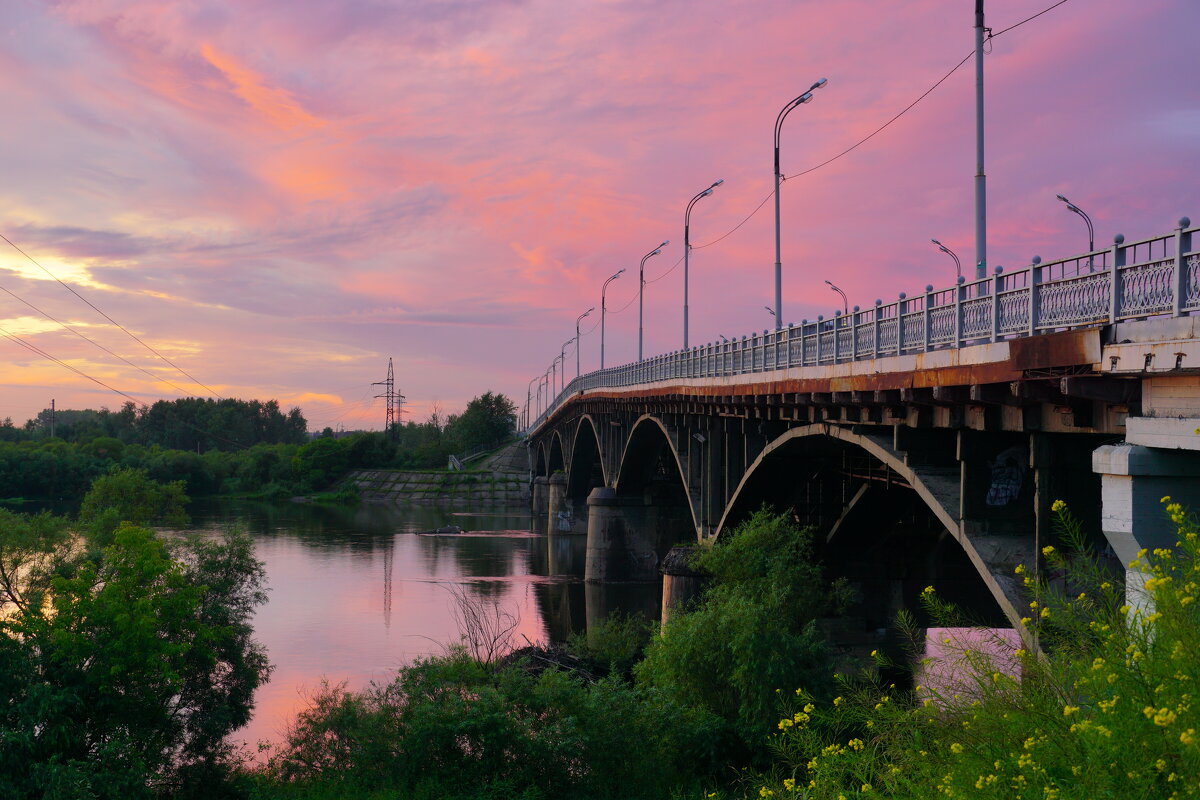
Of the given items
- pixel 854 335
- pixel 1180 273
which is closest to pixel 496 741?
pixel 854 335

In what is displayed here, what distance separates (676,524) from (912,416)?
38.6m

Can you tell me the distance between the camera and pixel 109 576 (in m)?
24.5

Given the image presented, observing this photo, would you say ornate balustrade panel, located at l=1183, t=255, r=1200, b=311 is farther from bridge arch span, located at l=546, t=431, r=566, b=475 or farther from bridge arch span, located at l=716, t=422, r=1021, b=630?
bridge arch span, located at l=546, t=431, r=566, b=475

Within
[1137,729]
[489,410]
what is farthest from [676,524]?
[489,410]

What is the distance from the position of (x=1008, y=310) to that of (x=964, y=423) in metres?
2.60

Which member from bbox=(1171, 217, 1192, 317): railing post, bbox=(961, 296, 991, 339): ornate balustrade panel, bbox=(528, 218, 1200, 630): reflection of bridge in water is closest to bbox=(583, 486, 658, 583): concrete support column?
bbox=(528, 218, 1200, 630): reflection of bridge in water

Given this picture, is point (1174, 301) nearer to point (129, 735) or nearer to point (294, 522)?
point (129, 735)

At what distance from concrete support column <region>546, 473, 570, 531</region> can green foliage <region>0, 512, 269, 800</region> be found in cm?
5424

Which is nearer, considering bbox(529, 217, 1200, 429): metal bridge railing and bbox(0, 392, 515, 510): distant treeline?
bbox(529, 217, 1200, 429): metal bridge railing

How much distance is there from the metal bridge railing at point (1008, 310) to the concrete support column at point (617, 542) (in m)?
28.8

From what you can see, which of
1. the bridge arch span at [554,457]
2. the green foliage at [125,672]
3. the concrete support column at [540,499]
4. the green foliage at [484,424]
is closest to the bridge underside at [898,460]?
the green foliage at [125,672]

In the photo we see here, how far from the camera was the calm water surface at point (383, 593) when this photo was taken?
34406 millimetres

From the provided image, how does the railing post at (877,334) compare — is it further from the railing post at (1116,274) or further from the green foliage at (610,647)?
the green foliage at (610,647)

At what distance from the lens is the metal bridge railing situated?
992 centimetres
